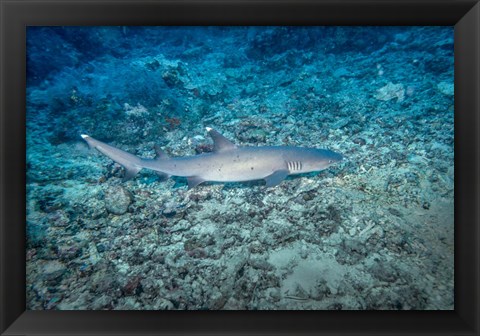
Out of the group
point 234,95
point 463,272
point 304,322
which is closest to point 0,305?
point 304,322

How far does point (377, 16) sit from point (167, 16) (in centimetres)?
182

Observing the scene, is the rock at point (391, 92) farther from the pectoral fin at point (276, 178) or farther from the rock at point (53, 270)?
the rock at point (53, 270)

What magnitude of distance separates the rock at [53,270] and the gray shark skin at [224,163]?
142 cm

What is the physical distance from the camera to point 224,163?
3803 mm

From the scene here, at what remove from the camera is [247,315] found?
6.56 ft

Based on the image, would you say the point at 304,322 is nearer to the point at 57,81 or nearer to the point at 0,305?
the point at 0,305

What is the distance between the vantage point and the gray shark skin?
12.5ft

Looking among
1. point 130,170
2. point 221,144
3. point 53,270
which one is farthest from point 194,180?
point 53,270

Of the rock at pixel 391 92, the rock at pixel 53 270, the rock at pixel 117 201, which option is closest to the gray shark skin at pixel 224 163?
the rock at pixel 117 201

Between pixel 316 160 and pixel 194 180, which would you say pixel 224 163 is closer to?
→ pixel 194 180

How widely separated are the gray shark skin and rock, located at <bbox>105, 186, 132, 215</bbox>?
0.46m

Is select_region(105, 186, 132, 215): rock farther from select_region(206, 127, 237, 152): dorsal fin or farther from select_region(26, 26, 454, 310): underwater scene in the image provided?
select_region(206, 127, 237, 152): dorsal fin

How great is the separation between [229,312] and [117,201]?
117 inches

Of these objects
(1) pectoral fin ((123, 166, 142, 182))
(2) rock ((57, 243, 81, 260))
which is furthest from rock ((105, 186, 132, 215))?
(2) rock ((57, 243, 81, 260))
